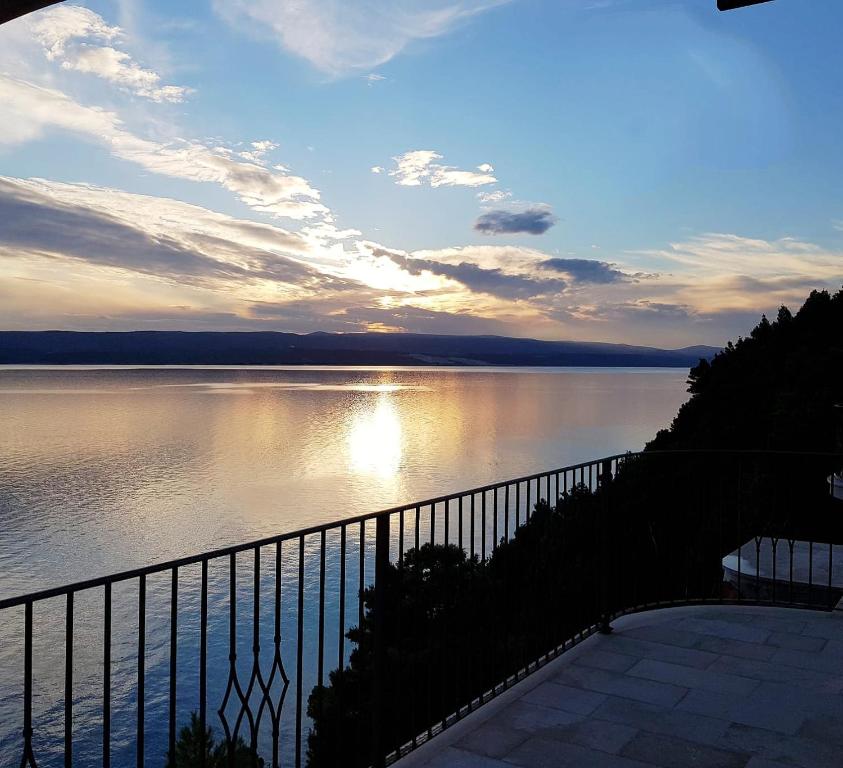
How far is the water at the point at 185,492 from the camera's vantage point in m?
37.2

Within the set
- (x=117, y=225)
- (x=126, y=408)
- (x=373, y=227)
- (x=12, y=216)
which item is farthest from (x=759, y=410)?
(x=126, y=408)

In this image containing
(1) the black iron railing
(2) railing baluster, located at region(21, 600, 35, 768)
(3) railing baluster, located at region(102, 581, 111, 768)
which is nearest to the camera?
(2) railing baluster, located at region(21, 600, 35, 768)

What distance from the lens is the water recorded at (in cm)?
3719

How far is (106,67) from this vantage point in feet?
70.8

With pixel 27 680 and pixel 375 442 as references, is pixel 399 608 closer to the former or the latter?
pixel 27 680

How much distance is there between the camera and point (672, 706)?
3.64m

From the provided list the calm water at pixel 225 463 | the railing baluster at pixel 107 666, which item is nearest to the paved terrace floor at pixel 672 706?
the railing baluster at pixel 107 666

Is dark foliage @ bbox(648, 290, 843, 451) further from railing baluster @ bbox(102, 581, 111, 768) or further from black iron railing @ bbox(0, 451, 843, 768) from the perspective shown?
railing baluster @ bbox(102, 581, 111, 768)

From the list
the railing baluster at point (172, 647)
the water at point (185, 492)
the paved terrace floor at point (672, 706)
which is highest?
the railing baluster at point (172, 647)

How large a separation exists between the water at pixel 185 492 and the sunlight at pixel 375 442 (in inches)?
13.6

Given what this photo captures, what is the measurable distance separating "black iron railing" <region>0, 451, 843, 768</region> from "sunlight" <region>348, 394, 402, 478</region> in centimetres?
1540

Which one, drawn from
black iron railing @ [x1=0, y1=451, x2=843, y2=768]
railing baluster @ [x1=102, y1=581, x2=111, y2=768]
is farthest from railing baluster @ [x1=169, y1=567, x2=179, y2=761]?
railing baluster @ [x1=102, y1=581, x2=111, y2=768]

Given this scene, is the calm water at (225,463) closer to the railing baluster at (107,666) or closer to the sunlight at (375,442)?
the sunlight at (375,442)

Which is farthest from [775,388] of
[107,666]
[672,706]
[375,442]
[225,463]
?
[375,442]
